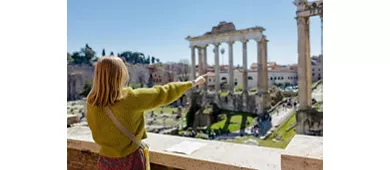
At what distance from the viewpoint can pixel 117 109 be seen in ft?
6.22

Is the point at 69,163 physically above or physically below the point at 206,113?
above

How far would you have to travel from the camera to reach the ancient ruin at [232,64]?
27.8 m

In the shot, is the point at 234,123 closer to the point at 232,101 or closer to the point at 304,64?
the point at 232,101

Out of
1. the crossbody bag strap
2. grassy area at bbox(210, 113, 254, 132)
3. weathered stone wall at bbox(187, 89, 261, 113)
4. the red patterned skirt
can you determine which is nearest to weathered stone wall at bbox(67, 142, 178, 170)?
the red patterned skirt

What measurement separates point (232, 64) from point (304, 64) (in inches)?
587

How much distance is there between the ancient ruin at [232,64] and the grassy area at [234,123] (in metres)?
1.65

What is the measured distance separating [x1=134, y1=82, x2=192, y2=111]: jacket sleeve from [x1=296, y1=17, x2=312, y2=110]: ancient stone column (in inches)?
563

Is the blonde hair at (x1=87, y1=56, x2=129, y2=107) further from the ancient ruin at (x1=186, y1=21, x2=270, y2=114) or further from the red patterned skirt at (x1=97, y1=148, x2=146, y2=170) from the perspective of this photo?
the ancient ruin at (x1=186, y1=21, x2=270, y2=114)

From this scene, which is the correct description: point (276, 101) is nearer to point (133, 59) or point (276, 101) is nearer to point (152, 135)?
point (133, 59)

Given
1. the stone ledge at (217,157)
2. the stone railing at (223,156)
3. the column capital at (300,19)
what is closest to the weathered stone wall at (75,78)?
the column capital at (300,19)

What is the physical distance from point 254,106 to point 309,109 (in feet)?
41.7

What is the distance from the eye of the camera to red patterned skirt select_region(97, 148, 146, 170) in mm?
2007
